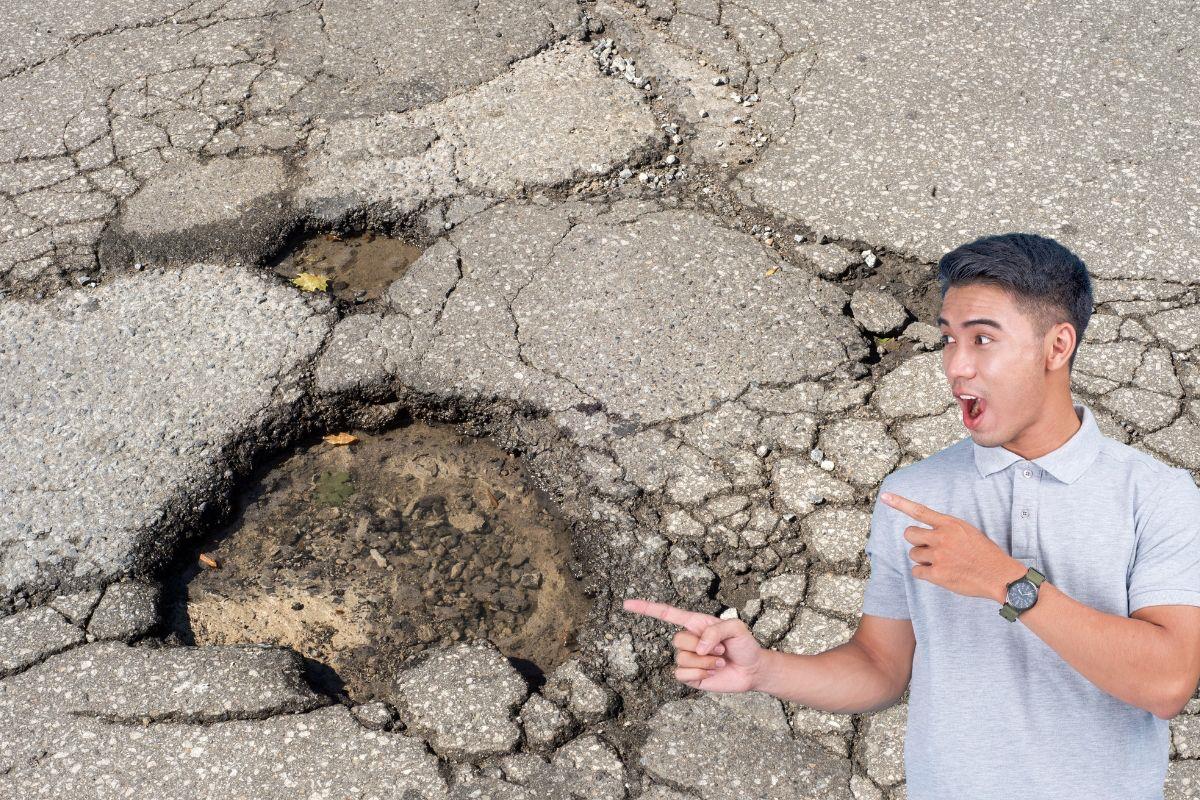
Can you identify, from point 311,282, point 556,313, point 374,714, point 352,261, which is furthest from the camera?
point 352,261

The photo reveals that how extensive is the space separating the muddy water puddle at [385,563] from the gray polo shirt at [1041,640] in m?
1.48

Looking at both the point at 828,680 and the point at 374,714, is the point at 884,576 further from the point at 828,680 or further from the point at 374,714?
the point at 374,714

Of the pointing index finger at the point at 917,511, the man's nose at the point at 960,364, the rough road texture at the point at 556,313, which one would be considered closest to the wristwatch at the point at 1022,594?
the pointing index finger at the point at 917,511

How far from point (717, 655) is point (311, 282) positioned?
9.29 feet

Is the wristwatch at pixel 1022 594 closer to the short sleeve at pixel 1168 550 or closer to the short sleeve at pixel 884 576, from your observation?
the short sleeve at pixel 1168 550

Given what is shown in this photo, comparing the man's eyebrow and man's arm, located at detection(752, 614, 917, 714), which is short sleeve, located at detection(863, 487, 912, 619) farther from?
the man's eyebrow

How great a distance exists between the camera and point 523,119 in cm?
511

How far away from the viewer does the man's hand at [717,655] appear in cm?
209

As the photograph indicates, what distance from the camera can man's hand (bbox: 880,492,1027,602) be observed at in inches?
73.2

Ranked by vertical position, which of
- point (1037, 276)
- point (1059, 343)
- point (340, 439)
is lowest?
point (340, 439)

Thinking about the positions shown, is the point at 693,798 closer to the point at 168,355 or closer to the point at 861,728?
the point at 861,728

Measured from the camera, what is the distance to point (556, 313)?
423 centimetres

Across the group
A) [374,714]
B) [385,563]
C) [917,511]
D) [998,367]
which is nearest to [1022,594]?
[917,511]

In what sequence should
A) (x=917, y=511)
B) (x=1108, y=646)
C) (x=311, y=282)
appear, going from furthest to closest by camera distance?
(x=311, y=282) < (x=917, y=511) < (x=1108, y=646)
